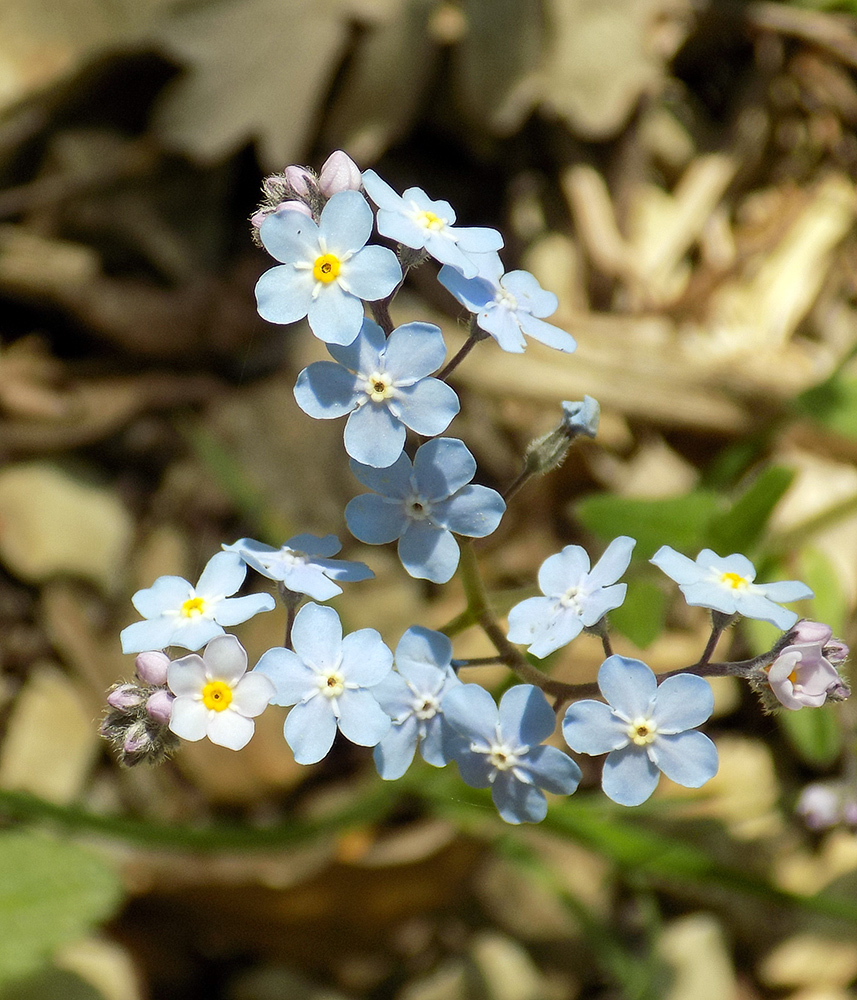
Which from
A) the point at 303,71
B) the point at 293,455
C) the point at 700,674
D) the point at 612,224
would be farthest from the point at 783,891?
the point at 303,71

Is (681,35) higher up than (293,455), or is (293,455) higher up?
(681,35)

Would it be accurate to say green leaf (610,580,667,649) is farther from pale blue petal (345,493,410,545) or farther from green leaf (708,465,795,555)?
pale blue petal (345,493,410,545)

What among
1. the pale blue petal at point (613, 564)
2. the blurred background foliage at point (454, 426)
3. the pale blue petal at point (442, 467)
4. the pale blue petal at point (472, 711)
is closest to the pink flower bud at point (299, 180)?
the pale blue petal at point (442, 467)

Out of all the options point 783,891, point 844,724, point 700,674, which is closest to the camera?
point 700,674

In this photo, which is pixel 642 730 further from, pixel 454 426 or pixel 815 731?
pixel 454 426

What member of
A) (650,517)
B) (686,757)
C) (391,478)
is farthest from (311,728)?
(650,517)

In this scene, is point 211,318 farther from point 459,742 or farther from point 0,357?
point 459,742

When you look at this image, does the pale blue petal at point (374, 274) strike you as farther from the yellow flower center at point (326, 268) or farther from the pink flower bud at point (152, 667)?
the pink flower bud at point (152, 667)
